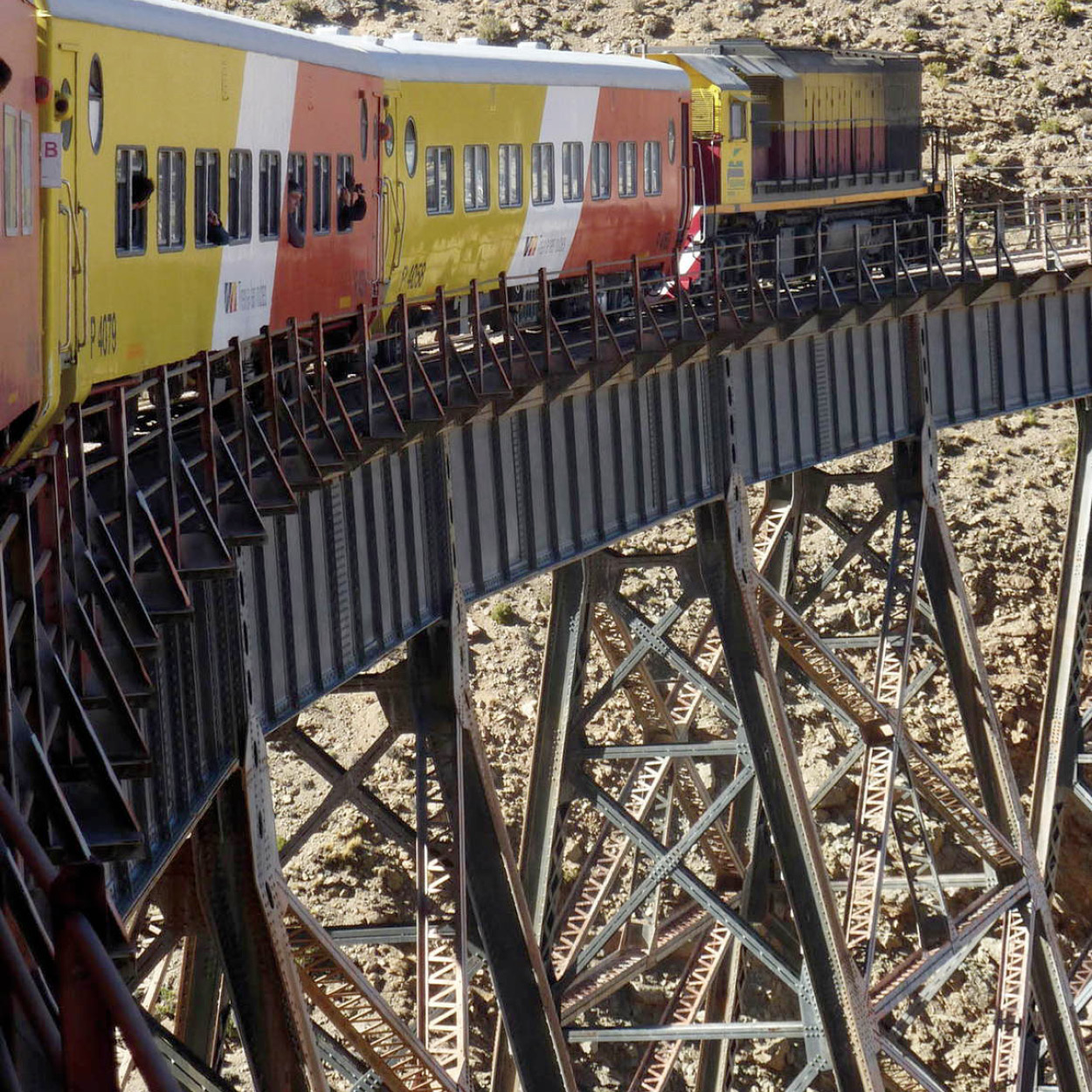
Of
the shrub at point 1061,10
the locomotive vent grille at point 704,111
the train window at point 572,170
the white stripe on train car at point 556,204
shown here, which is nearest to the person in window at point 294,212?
the white stripe on train car at point 556,204

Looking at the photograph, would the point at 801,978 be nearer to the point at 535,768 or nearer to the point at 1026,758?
the point at 535,768

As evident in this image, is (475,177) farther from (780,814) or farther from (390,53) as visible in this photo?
(780,814)

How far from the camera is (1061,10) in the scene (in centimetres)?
5009

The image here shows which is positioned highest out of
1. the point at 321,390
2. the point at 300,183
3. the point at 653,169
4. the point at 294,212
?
the point at 653,169

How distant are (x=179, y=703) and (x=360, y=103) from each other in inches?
319

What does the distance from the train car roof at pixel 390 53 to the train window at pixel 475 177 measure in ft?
2.08

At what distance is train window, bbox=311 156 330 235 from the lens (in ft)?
47.1

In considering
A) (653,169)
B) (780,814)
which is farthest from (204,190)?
(653,169)

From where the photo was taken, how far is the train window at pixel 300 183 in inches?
541

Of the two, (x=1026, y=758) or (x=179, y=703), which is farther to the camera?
(x=1026, y=758)

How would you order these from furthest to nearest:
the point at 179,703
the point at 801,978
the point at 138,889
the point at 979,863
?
the point at 979,863 → the point at 801,978 → the point at 179,703 → the point at 138,889

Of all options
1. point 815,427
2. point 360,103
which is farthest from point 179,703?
Result: point 815,427

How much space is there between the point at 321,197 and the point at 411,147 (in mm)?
2124

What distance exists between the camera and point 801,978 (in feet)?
54.3
